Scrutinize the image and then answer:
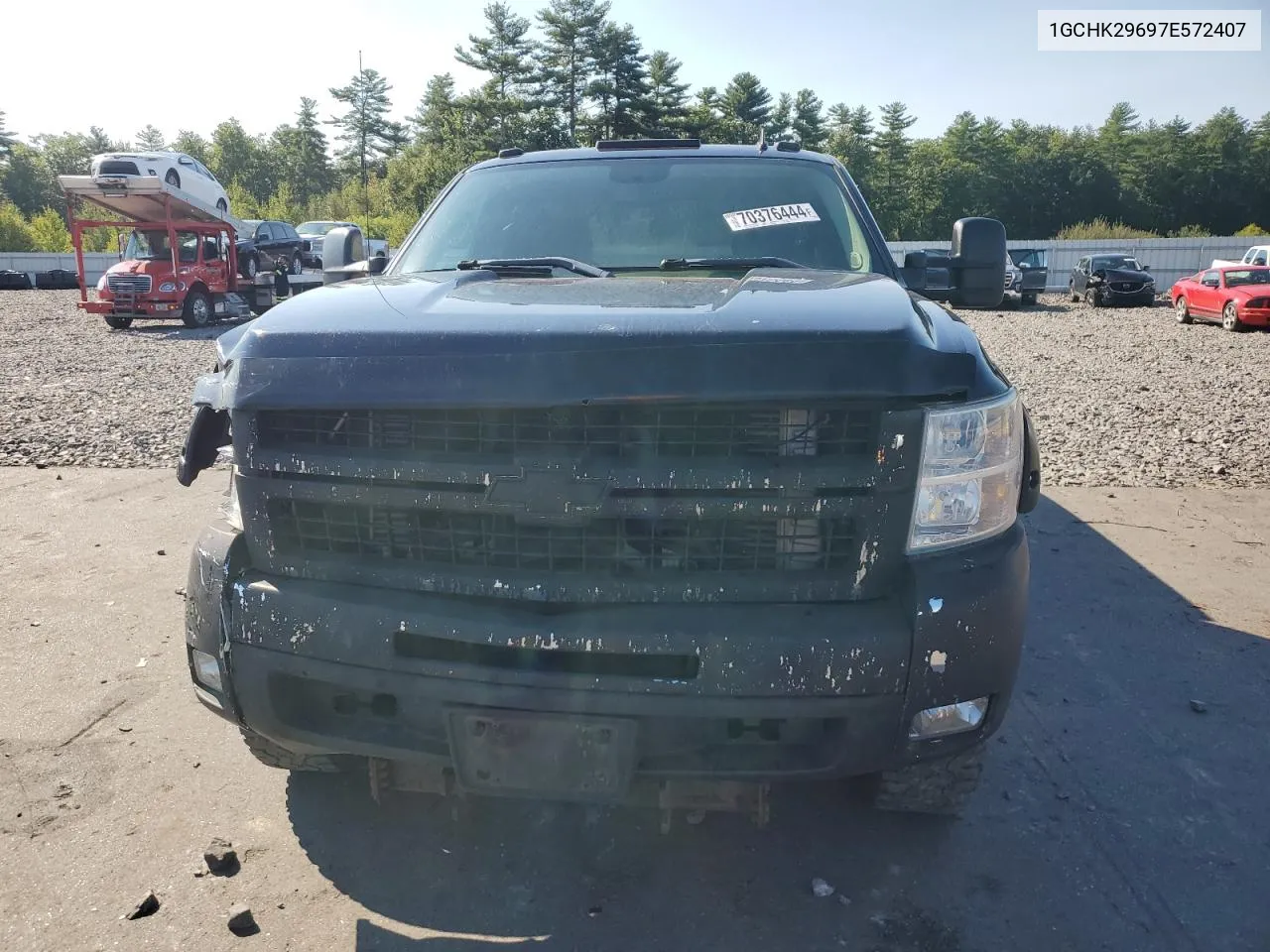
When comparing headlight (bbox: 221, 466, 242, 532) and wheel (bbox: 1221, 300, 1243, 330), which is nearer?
headlight (bbox: 221, 466, 242, 532)

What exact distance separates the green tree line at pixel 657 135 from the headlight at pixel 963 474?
49.6 metres

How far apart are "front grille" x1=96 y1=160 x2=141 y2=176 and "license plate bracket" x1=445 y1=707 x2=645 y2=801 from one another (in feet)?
67.6

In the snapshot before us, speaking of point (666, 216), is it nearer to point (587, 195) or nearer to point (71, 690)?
point (587, 195)

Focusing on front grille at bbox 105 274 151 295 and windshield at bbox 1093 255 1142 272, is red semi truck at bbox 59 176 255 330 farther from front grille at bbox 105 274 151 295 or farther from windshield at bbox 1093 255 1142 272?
windshield at bbox 1093 255 1142 272

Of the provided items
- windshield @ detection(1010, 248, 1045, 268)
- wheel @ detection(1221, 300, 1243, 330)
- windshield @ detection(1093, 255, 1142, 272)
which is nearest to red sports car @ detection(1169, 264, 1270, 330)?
wheel @ detection(1221, 300, 1243, 330)

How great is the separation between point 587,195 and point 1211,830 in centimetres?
290

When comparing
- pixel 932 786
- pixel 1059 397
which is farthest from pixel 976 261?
pixel 1059 397

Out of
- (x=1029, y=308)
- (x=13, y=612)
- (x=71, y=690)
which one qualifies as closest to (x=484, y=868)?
(x=71, y=690)

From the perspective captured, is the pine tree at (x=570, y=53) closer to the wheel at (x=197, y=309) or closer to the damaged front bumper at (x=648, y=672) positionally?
the wheel at (x=197, y=309)

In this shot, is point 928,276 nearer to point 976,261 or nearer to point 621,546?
point 976,261

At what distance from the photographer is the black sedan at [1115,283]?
92.9ft

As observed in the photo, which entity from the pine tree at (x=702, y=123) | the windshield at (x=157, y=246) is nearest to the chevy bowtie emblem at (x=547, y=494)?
the windshield at (x=157, y=246)

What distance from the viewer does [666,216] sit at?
11.6 feet

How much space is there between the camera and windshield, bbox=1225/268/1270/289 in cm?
2122
